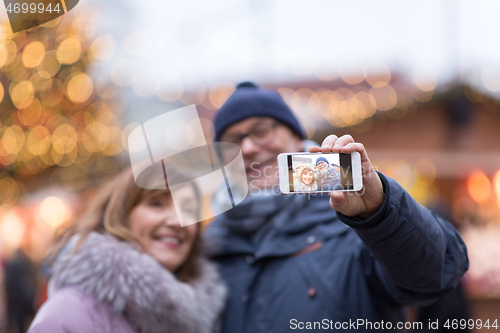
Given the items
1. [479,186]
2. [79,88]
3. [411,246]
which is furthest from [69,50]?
[479,186]

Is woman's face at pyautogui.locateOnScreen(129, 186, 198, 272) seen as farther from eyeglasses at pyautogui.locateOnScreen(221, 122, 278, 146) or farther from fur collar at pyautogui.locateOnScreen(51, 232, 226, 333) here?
eyeglasses at pyautogui.locateOnScreen(221, 122, 278, 146)

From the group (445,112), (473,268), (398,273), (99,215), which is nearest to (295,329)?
(398,273)

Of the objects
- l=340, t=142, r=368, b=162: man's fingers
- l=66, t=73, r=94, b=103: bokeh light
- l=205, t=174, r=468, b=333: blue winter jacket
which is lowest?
l=205, t=174, r=468, b=333: blue winter jacket

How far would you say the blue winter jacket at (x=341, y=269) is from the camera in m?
1.00

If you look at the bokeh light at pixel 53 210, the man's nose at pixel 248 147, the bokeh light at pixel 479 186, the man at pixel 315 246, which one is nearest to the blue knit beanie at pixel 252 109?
the man at pixel 315 246

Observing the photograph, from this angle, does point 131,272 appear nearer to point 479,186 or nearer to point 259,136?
point 259,136

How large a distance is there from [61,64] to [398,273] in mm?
4274

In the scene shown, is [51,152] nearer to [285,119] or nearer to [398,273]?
[285,119]

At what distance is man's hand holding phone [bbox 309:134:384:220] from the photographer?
2.98 feet

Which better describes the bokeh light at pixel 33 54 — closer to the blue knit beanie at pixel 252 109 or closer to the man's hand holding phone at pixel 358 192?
the blue knit beanie at pixel 252 109

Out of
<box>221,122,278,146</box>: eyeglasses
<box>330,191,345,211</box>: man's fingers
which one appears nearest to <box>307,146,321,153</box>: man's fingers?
<box>330,191,345,211</box>: man's fingers

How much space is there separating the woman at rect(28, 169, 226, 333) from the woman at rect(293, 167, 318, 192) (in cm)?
72

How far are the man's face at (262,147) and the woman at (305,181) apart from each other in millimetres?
657

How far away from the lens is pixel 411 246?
1004 mm
